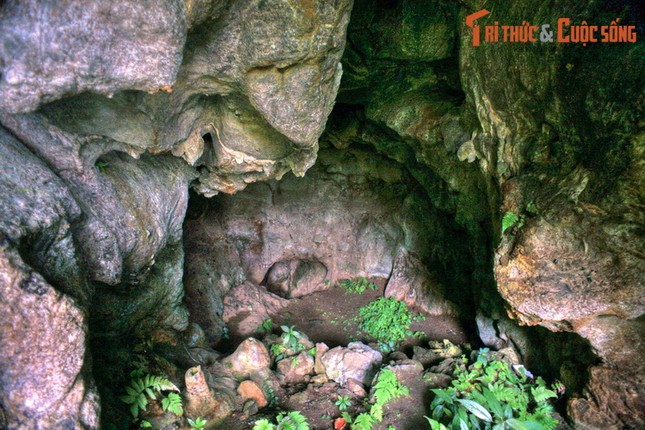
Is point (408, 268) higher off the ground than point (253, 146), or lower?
lower

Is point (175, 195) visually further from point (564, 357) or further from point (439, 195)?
point (564, 357)

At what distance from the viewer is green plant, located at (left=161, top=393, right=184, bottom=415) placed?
5273 mm

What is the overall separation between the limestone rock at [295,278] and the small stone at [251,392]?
199 inches

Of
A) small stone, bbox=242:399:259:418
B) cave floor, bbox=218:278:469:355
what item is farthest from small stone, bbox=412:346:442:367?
small stone, bbox=242:399:259:418

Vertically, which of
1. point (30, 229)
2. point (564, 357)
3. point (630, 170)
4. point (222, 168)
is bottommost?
point (564, 357)

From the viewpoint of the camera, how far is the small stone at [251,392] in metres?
6.49

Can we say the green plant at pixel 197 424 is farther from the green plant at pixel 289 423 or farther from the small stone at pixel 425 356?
the small stone at pixel 425 356

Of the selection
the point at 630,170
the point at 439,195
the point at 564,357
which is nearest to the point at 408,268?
the point at 439,195

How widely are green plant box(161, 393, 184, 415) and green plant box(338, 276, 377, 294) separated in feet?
23.4

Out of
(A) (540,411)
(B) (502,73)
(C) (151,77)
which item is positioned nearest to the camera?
(C) (151,77)

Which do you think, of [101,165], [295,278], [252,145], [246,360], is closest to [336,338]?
[295,278]

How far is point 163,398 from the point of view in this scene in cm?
542

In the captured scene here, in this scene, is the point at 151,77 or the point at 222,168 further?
the point at 222,168

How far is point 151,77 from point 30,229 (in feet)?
5.44
